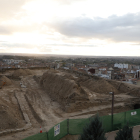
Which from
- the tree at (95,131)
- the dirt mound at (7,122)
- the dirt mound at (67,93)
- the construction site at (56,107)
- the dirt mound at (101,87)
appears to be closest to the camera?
the tree at (95,131)

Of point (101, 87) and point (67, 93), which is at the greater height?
point (101, 87)

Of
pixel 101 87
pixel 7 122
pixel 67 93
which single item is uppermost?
pixel 101 87

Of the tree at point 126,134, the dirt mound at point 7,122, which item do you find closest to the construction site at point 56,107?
the dirt mound at point 7,122

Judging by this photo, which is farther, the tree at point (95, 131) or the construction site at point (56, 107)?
the construction site at point (56, 107)

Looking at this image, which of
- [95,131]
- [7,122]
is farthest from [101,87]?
[95,131]

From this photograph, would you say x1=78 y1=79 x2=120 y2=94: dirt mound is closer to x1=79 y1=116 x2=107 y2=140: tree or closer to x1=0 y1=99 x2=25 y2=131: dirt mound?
x1=0 y1=99 x2=25 y2=131: dirt mound

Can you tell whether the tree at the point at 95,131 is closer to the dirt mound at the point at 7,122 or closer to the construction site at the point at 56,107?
the construction site at the point at 56,107

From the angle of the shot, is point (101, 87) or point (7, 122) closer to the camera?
point (7, 122)

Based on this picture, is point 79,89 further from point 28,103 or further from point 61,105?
point 28,103

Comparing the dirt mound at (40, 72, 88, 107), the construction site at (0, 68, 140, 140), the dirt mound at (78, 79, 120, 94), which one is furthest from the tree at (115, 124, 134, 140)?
the dirt mound at (78, 79, 120, 94)

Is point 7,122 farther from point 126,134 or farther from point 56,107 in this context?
point 126,134

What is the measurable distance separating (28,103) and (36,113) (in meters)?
3.83

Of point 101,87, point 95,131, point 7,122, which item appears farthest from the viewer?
point 101,87

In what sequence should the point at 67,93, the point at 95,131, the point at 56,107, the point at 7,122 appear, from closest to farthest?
the point at 95,131, the point at 7,122, the point at 56,107, the point at 67,93
